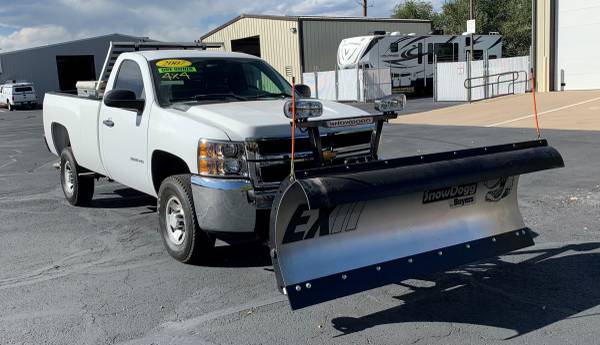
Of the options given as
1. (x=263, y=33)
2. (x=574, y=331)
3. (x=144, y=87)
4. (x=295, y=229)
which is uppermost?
(x=263, y=33)

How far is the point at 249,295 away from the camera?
16.0 feet

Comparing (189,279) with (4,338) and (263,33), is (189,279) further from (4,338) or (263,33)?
(263,33)

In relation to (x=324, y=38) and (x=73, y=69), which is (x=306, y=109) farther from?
(x=73, y=69)

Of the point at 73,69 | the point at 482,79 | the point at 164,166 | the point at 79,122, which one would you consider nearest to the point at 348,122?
the point at 164,166

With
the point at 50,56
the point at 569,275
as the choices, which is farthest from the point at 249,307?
the point at 50,56

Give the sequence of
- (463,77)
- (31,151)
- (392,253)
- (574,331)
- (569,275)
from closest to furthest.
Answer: (574,331) → (392,253) → (569,275) → (31,151) → (463,77)

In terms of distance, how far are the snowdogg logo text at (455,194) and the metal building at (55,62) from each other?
169 feet

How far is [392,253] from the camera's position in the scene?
14.2 feet

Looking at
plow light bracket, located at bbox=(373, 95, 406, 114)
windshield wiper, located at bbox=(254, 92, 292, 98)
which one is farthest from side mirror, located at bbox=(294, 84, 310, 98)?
plow light bracket, located at bbox=(373, 95, 406, 114)

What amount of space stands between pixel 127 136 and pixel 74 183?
7.47 ft

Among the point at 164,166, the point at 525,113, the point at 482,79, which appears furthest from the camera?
the point at 482,79

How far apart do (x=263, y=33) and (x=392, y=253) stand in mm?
38227

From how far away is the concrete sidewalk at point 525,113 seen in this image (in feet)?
52.3

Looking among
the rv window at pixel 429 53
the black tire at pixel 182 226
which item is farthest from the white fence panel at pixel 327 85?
the black tire at pixel 182 226
